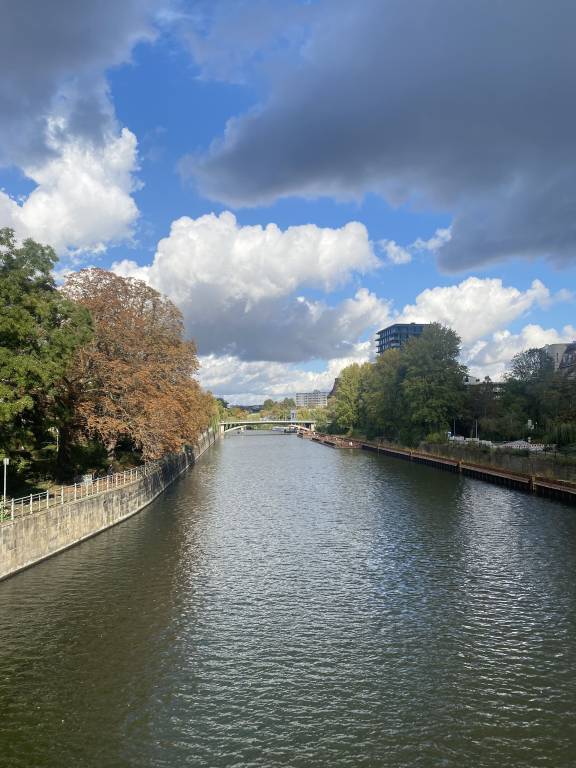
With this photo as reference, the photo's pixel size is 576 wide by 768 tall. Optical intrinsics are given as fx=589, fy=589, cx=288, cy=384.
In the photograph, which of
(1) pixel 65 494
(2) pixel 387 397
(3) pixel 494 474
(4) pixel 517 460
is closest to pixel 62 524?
(1) pixel 65 494

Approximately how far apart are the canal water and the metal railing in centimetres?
333

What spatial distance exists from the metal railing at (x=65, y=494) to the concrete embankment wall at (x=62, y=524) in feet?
1.62

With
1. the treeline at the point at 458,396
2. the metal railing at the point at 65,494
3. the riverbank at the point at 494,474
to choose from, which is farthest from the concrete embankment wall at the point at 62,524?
the treeline at the point at 458,396

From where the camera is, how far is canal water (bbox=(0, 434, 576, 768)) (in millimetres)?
16016

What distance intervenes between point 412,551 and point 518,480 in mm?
35385

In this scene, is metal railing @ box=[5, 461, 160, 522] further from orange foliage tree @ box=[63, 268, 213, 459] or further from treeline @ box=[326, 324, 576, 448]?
treeline @ box=[326, 324, 576, 448]

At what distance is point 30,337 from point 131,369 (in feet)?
49.3

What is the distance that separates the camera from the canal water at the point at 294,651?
1602 cm

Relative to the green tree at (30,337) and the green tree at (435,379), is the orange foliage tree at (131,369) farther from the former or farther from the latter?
the green tree at (435,379)

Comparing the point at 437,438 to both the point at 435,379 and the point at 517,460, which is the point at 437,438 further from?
the point at 517,460

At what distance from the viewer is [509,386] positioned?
115 metres

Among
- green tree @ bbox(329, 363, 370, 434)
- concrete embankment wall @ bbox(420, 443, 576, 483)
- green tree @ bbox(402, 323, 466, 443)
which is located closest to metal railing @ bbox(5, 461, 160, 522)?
concrete embankment wall @ bbox(420, 443, 576, 483)

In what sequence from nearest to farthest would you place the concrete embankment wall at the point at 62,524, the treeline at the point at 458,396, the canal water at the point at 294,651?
the canal water at the point at 294,651
the concrete embankment wall at the point at 62,524
the treeline at the point at 458,396

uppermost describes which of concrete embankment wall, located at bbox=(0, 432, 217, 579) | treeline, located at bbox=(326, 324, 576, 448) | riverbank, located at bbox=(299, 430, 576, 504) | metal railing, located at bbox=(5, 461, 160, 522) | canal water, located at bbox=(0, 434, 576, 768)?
treeline, located at bbox=(326, 324, 576, 448)
